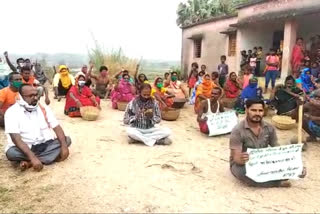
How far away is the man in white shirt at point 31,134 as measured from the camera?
4684mm

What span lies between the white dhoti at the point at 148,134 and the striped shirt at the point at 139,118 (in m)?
0.13

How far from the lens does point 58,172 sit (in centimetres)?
465

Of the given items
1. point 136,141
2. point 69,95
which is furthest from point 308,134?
point 69,95

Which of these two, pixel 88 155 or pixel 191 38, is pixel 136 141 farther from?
pixel 191 38

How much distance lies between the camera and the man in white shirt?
4.68m

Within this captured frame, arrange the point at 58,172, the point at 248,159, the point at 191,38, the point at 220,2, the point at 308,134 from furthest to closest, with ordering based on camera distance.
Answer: the point at 220,2 → the point at 191,38 → the point at 308,134 → the point at 58,172 → the point at 248,159

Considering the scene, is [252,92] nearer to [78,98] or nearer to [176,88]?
[176,88]

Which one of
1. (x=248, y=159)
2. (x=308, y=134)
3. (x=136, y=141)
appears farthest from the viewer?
(x=308, y=134)

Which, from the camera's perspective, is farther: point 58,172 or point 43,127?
point 43,127

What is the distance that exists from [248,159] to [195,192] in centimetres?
68

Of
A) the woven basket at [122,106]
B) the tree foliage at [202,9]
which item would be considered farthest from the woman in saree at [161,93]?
the tree foliage at [202,9]

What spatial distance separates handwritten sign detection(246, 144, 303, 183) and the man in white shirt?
2.47m

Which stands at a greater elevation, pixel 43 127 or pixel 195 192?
pixel 43 127

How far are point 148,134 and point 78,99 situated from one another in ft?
9.81
